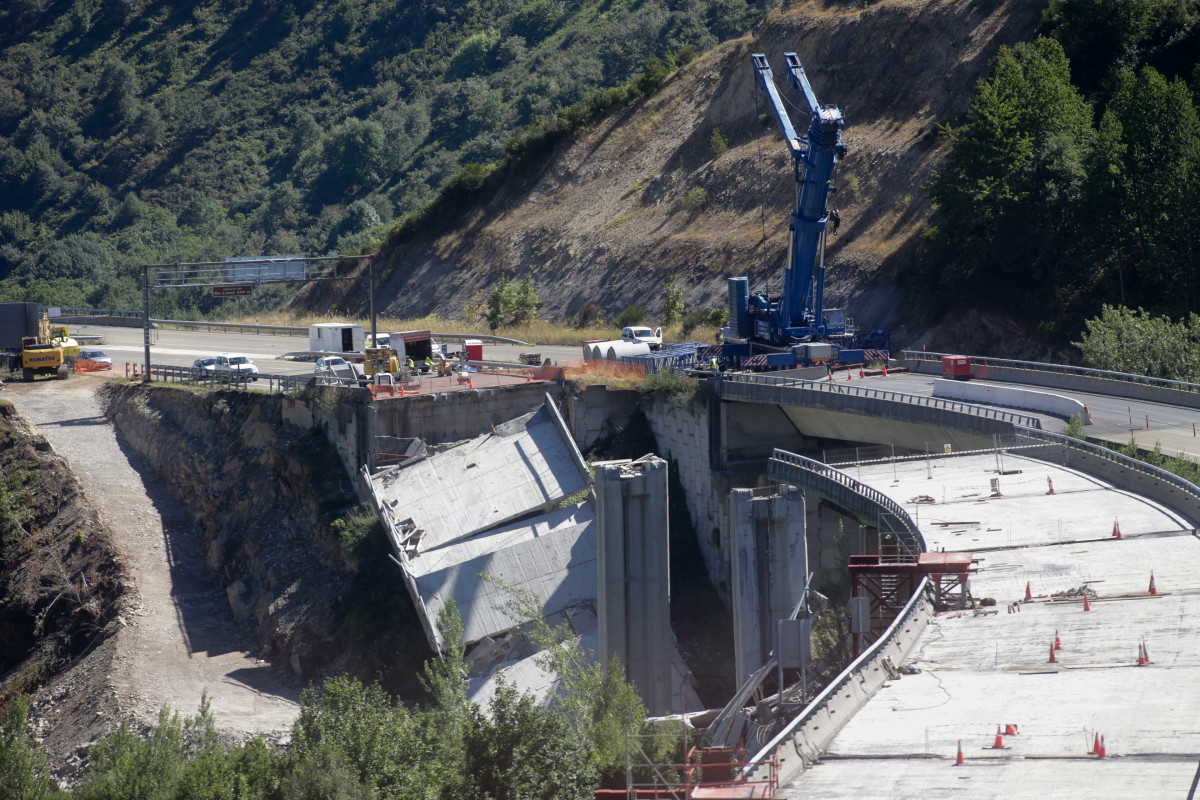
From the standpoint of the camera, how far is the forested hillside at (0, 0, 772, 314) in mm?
127375

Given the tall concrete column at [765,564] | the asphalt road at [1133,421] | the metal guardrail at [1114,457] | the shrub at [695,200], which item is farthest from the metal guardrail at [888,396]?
the shrub at [695,200]

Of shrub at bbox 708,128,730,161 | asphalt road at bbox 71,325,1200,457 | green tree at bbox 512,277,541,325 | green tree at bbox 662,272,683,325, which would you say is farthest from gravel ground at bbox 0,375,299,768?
shrub at bbox 708,128,730,161

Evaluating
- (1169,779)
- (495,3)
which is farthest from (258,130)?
(1169,779)

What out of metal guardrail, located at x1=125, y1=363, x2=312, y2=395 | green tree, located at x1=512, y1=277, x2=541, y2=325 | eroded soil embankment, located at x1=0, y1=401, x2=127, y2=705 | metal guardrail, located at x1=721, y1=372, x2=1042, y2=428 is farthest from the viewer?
green tree, located at x1=512, y1=277, x2=541, y2=325

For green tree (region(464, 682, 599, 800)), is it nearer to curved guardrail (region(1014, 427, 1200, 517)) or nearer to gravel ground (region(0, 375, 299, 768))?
gravel ground (region(0, 375, 299, 768))

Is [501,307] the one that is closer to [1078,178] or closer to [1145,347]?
[1078,178]

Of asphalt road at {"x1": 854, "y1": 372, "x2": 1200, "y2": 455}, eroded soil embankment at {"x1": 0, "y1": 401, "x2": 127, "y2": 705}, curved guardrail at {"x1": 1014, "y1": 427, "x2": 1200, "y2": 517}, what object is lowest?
eroded soil embankment at {"x1": 0, "y1": 401, "x2": 127, "y2": 705}

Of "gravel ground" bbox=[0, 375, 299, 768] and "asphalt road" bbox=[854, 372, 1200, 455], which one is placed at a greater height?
"asphalt road" bbox=[854, 372, 1200, 455]

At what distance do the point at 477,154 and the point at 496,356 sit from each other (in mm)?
66268

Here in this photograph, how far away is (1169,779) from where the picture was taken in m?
16.2

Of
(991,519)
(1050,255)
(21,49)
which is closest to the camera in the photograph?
(991,519)

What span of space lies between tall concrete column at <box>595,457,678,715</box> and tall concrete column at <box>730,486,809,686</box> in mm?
2505

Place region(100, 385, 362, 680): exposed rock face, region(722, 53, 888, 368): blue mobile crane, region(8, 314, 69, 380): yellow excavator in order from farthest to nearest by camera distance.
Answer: region(8, 314, 69, 380): yellow excavator
region(722, 53, 888, 368): blue mobile crane
region(100, 385, 362, 680): exposed rock face

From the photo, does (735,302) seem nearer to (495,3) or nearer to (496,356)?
(496,356)
